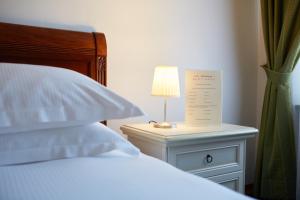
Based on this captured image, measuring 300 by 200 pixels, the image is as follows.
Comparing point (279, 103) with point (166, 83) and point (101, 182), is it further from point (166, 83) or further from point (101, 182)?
point (101, 182)

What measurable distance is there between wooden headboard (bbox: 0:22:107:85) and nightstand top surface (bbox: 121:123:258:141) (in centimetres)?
32

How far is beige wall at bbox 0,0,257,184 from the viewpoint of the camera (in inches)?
67.7

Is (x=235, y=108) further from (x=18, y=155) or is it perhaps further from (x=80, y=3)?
(x=18, y=155)

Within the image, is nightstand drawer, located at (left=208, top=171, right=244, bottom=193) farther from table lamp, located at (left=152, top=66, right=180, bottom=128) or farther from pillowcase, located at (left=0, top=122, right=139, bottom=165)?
pillowcase, located at (left=0, top=122, right=139, bottom=165)

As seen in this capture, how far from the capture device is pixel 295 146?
212 cm

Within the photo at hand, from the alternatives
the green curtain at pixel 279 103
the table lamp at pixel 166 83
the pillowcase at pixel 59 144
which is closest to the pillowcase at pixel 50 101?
the pillowcase at pixel 59 144

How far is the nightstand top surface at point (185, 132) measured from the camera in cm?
149

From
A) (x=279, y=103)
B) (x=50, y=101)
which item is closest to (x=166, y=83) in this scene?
(x=50, y=101)

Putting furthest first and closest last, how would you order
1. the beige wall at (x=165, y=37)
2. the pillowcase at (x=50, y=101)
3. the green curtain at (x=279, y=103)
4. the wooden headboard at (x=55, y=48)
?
1. the green curtain at (x=279, y=103)
2. the beige wall at (x=165, y=37)
3. the wooden headboard at (x=55, y=48)
4. the pillowcase at (x=50, y=101)

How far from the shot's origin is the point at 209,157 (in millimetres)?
1599

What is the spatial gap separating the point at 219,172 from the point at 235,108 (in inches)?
33.6

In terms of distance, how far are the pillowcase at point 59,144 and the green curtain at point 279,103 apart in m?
1.26

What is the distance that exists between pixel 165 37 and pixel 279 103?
0.83 meters

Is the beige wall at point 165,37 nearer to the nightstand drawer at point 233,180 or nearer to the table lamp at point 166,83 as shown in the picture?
the table lamp at point 166,83
